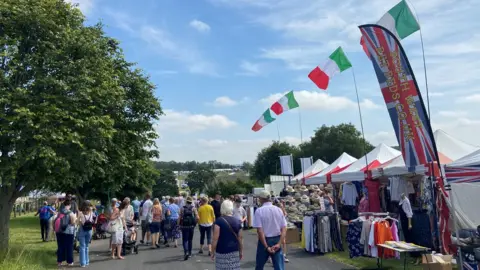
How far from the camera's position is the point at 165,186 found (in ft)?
300

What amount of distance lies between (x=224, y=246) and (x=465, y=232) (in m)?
4.56

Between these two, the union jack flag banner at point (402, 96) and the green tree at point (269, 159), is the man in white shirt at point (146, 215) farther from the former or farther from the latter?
the green tree at point (269, 159)

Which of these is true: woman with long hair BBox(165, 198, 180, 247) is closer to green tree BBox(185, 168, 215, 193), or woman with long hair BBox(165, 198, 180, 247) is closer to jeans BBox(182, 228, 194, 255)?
jeans BBox(182, 228, 194, 255)

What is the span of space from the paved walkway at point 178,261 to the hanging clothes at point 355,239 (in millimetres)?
442

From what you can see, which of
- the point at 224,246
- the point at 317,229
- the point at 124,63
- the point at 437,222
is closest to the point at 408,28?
the point at 437,222

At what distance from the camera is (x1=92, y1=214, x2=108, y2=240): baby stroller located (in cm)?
1832

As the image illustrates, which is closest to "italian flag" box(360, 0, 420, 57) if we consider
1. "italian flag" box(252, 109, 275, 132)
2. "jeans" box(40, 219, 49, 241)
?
"italian flag" box(252, 109, 275, 132)

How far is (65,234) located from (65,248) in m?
0.55

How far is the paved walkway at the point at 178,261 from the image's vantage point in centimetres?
1088

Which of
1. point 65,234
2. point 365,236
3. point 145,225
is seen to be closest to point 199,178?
point 145,225

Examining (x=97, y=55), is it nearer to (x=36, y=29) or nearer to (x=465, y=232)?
(x=36, y=29)

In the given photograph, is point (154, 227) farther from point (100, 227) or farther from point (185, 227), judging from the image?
point (100, 227)

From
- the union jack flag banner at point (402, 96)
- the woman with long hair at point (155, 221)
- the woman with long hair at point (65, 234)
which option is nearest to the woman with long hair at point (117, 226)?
the woman with long hair at point (65, 234)

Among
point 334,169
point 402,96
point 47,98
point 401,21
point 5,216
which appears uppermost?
point 401,21
